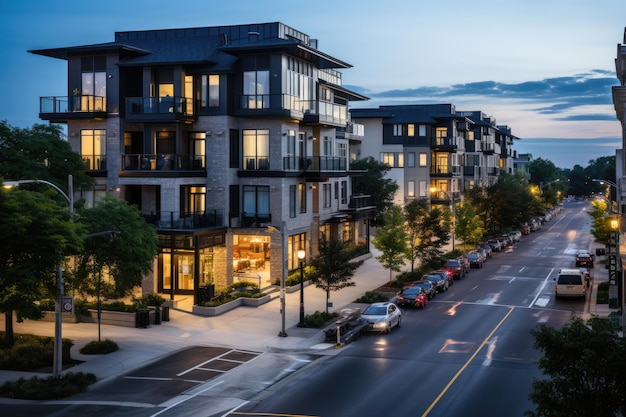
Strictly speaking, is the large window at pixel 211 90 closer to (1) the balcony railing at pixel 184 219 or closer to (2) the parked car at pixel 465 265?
(1) the balcony railing at pixel 184 219

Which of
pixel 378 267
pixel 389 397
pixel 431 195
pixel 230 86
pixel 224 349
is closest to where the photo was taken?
pixel 389 397

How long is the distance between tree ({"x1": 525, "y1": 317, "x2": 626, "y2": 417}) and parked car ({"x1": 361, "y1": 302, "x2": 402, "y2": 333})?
21333 millimetres

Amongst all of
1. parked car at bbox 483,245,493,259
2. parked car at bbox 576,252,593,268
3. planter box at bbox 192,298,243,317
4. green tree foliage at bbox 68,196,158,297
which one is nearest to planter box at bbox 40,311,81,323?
green tree foliage at bbox 68,196,158,297

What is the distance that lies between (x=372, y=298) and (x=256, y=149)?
13496mm

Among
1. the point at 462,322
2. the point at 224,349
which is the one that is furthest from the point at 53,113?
the point at 462,322

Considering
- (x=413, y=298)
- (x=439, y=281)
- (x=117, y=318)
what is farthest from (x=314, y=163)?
(x=117, y=318)

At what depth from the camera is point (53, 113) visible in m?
51.2

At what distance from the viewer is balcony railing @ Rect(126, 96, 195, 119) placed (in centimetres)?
4916

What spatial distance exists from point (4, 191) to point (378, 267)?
40.4 meters

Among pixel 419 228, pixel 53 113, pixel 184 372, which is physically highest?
pixel 53 113

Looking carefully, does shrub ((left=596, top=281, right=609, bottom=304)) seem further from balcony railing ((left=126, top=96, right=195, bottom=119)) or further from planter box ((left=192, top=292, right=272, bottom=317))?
balcony railing ((left=126, top=96, right=195, bottom=119))

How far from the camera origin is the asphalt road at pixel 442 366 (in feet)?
79.3

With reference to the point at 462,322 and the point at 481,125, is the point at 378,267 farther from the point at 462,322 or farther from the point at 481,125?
the point at 481,125

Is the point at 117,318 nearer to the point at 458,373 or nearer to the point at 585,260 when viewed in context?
the point at 458,373
